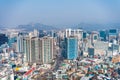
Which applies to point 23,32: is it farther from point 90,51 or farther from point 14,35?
point 90,51

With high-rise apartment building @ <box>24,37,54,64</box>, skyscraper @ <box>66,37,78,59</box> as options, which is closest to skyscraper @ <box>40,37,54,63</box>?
high-rise apartment building @ <box>24,37,54,64</box>

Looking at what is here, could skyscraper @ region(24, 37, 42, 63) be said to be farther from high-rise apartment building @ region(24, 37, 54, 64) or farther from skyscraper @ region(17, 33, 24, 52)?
skyscraper @ region(17, 33, 24, 52)

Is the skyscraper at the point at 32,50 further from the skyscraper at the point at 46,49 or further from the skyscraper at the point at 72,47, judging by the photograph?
the skyscraper at the point at 72,47

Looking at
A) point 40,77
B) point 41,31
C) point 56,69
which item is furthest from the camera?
point 41,31

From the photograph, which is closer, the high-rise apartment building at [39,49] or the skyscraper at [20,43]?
the high-rise apartment building at [39,49]

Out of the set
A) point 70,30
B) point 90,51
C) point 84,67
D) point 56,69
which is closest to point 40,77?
point 56,69

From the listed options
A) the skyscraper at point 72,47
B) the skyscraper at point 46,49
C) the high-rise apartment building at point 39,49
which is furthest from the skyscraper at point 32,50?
the skyscraper at point 72,47

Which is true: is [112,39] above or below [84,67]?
above

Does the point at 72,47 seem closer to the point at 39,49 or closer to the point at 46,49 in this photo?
the point at 46,49

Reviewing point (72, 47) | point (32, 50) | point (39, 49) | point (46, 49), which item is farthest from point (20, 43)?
point (72, 47)
